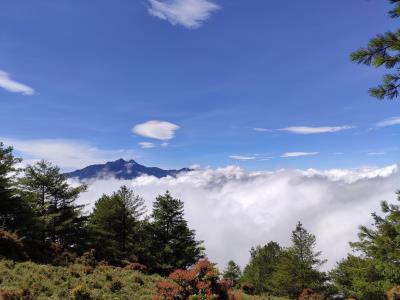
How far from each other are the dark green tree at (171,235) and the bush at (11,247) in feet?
72.5

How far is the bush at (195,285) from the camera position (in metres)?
14.7

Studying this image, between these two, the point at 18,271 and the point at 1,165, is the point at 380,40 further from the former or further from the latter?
the point at 1,165

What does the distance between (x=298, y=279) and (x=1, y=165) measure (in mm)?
37746

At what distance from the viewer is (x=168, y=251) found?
145 ft

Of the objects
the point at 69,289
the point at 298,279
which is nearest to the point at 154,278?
the point at 69,289

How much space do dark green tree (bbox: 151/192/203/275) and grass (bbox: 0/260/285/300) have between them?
73.0ft

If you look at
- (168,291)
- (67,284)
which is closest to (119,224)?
(67,284)

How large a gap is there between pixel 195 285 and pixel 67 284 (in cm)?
749

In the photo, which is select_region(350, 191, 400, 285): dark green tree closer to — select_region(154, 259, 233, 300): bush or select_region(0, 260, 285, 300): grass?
select_region(154, 259, 233, 300): bush

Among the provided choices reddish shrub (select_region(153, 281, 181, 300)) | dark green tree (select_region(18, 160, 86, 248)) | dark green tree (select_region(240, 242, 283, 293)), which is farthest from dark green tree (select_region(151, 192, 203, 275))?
reddish shrub (select_region(153, 281, 181, 300))

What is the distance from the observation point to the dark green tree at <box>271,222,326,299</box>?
144ft

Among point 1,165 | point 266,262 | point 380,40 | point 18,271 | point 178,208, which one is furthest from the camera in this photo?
point 266,262

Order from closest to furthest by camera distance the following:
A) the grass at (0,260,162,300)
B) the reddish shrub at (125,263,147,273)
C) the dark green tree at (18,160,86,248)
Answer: the grass at (0,260,162,300) → the reddish shrub at (125,263,147,273) → the dark green tree at (18,160,86,248)

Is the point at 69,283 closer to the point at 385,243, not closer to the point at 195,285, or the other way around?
the point at 195,285
